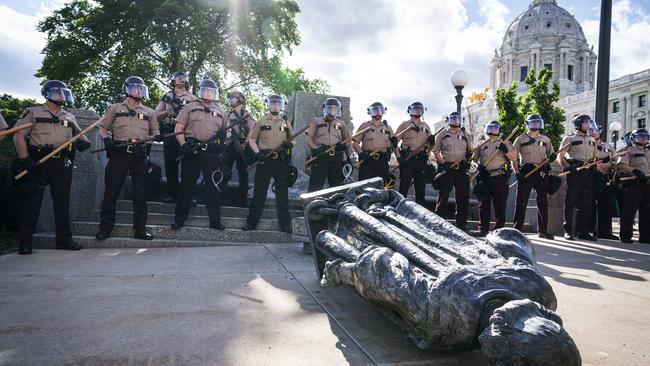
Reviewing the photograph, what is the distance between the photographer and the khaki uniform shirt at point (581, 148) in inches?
324

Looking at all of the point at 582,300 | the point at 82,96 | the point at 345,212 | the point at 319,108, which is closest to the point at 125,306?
the point at 345,212

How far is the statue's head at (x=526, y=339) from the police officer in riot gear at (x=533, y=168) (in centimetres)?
666

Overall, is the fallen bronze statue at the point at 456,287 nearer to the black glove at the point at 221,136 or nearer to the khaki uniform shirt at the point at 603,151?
the black glove at the point at 221,136

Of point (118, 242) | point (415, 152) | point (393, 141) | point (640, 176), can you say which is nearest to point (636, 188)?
point (640, 176)

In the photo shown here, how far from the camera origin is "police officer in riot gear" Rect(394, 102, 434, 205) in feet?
25.5

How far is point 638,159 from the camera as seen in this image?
8469mm

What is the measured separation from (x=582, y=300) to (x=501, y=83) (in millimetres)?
91968

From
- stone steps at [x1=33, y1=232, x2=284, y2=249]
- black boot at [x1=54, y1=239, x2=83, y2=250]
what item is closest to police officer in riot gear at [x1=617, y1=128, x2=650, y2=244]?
stone steps at [x1=33, y1=232, x2=284, y2=249]

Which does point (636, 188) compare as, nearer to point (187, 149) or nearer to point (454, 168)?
point (454, 168)

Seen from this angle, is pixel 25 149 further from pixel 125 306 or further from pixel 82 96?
pixel 82 96

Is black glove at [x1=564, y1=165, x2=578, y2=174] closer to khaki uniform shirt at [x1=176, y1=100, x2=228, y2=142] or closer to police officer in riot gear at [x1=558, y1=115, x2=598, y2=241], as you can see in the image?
police officer in riot gear at [x1=558, y1=115, x2=598, y2=241]

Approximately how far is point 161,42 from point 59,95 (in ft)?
53.5

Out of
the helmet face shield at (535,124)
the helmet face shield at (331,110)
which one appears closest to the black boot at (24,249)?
the helmet face shield at (331,110)

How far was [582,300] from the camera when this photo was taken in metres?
3.57
